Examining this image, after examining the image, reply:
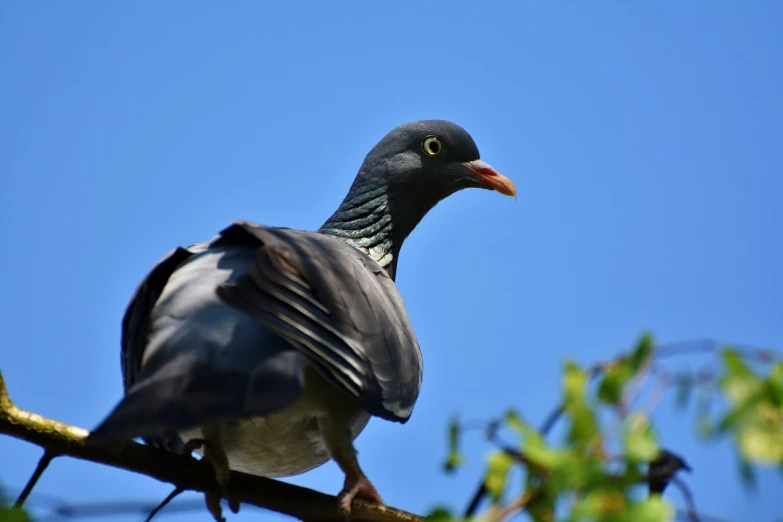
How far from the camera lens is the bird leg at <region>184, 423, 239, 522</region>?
3.51 metres

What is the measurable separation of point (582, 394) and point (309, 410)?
2197 millimetres

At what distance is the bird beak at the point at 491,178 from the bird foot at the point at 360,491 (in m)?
2.76

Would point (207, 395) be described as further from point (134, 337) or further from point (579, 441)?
point (579, 441)

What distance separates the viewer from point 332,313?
11.5 ft

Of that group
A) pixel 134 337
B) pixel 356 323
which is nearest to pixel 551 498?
pixel 356 323

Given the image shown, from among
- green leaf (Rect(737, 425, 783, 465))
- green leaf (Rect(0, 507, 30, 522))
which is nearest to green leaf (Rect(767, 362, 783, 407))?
green leaf (Rect(737, 425, 783, 465))

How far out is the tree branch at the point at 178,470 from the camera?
316 cm

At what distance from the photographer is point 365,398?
351 centimetres

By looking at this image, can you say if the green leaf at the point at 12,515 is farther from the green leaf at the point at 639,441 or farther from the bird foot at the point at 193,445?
the bird foot at the point at 193,445

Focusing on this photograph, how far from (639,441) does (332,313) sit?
1.83 m

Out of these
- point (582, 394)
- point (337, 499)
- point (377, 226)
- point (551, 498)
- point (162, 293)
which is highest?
point (377, 226)

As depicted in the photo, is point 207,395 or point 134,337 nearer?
point 207,395

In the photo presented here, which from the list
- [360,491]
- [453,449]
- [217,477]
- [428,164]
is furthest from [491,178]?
[453,449]

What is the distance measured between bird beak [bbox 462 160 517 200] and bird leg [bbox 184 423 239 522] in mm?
2857
